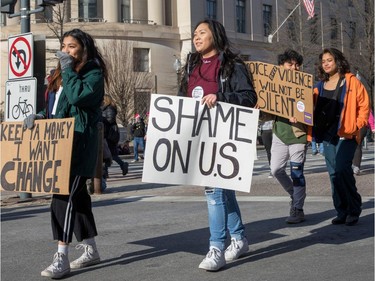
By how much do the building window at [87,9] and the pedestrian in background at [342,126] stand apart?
4421 centimetres

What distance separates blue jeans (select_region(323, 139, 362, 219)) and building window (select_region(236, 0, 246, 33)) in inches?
1959

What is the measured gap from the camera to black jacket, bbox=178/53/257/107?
562 cm

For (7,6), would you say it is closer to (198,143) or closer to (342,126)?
(342,126)

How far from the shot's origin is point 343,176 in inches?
303

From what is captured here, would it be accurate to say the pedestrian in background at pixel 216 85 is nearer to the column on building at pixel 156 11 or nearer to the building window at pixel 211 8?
the column on building at pixel 156 11

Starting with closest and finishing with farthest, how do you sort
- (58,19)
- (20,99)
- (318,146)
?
(20,99), (318,146), (58,19)

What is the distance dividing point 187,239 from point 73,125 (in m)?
2.13

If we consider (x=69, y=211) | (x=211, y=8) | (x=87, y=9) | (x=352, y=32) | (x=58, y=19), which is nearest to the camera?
(x=69, y=211)

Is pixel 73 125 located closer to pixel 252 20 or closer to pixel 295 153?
pixel 295 153

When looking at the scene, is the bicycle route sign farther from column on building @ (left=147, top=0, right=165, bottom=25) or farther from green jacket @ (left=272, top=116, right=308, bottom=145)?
column on building @ (left=147, top=0, right=165, bottom=25)

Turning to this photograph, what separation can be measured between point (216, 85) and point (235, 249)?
4.47ft

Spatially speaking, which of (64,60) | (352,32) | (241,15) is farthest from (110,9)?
(64,60)

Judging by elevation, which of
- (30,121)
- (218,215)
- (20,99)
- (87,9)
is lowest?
(218,215)

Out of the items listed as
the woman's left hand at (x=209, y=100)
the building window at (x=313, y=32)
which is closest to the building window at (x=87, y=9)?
the building window at (x=313, y=32)
